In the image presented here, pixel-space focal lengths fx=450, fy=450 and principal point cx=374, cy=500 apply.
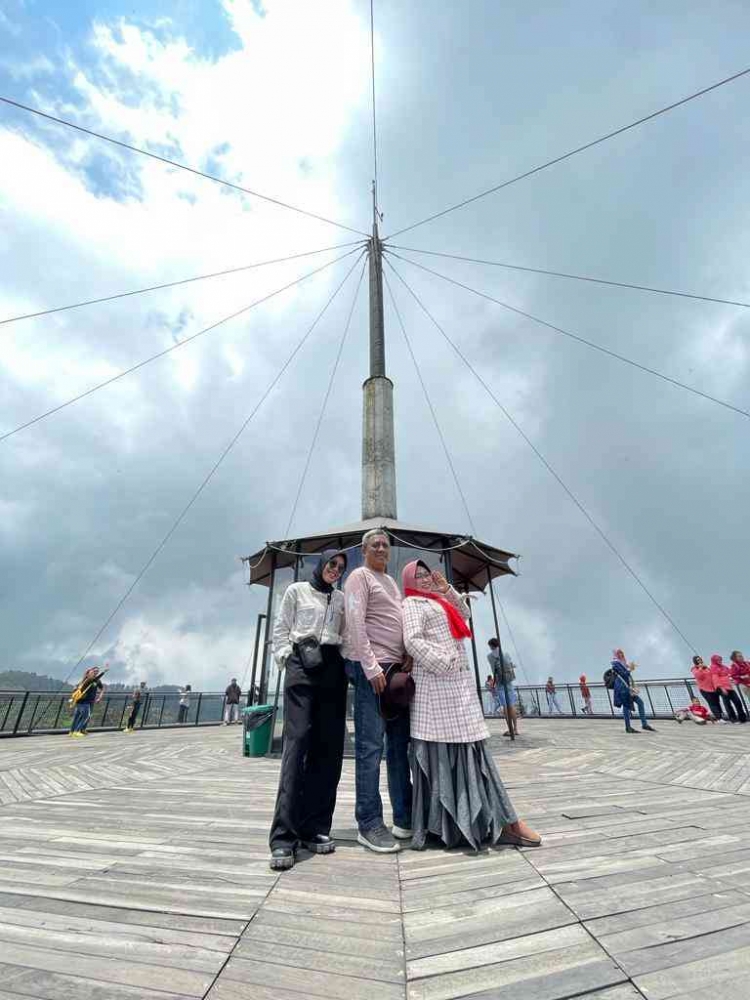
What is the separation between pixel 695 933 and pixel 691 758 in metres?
5.43

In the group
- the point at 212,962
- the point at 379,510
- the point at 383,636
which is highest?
the point at 379,510

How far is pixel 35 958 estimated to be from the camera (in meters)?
1.46

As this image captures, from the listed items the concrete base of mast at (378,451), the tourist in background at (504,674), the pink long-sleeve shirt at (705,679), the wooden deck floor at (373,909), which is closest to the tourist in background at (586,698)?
the pink long-sleeve shirt at (705,679)

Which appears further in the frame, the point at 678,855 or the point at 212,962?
the point at 678,855

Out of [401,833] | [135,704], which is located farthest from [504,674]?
[135,704]

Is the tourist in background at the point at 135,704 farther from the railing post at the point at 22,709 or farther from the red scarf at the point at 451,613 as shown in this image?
the red scarf at the point at 451,613

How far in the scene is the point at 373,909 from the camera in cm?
180

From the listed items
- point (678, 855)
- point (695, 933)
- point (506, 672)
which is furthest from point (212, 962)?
point (506, 672)

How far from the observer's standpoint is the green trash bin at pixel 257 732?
694 centimetres

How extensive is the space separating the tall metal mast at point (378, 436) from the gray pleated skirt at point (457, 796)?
6.81 m

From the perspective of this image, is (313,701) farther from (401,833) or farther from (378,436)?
(378,436)

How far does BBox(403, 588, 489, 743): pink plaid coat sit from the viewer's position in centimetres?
276

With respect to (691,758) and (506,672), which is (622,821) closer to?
(691,758)

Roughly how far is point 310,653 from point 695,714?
1320cm
